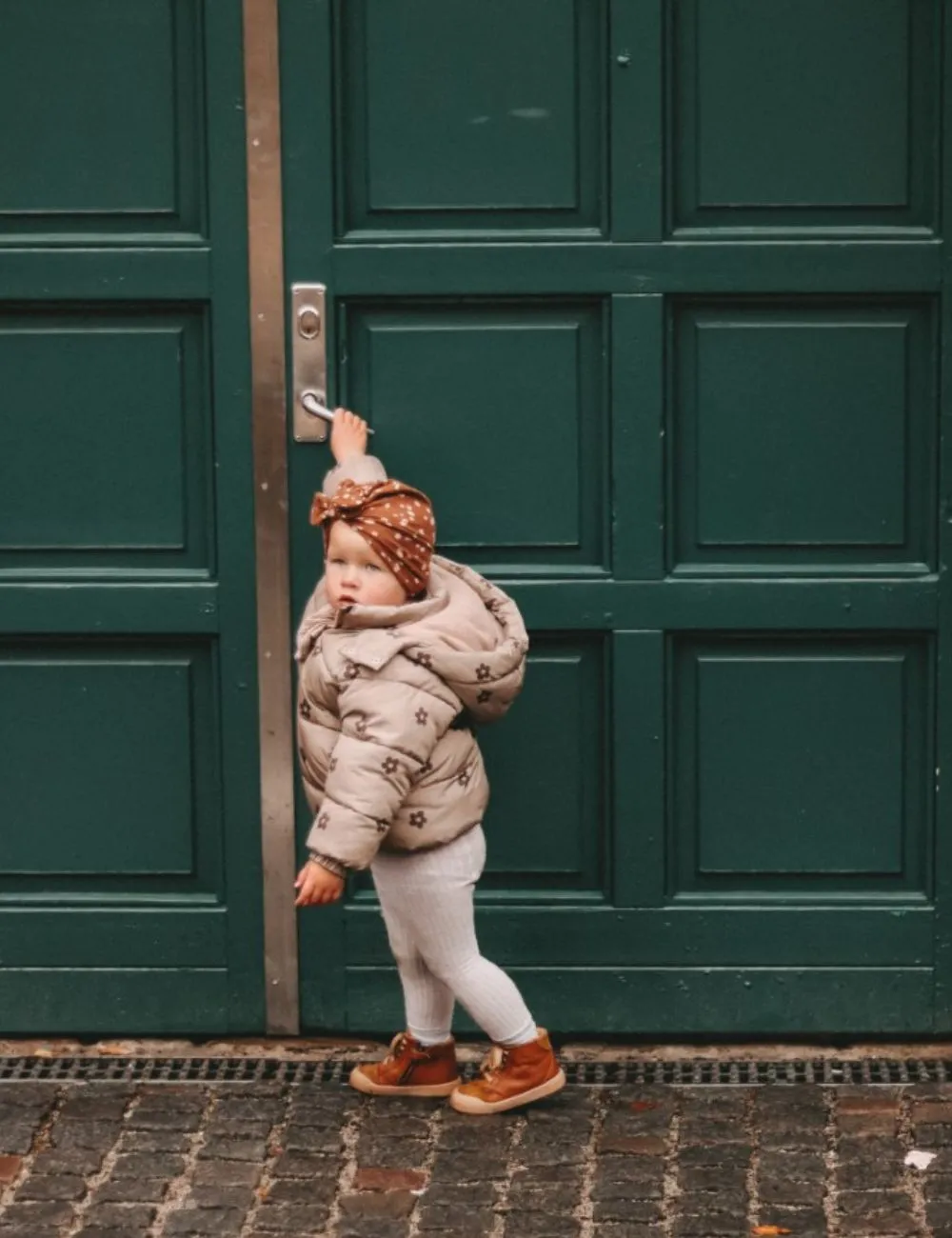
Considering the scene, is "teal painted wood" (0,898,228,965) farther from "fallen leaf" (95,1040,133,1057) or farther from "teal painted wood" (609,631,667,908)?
"teal painted wood" (609,631,667,908)

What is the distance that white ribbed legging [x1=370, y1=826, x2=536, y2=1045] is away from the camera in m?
4.82

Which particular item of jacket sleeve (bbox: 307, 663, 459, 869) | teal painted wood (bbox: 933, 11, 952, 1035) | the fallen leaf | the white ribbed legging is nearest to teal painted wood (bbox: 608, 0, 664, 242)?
teal painted wood (bbox: 933, 11, 952, 1035)

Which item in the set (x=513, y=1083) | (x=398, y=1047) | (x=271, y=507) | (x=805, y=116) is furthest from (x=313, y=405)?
(x=513, y=1083)

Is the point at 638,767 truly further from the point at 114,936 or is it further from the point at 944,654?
the point at 114,936

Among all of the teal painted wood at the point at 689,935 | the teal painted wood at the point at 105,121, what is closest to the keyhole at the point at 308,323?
the teal painted wood at the point at 105,121

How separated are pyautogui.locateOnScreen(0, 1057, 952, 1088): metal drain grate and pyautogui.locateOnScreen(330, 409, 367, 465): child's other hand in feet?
4.52

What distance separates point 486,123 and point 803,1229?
2.37m

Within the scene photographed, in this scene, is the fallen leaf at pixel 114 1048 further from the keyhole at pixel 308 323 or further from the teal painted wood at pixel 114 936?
the keyhole at pixel 308 323

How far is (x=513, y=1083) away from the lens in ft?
16.1

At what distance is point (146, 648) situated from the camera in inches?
206

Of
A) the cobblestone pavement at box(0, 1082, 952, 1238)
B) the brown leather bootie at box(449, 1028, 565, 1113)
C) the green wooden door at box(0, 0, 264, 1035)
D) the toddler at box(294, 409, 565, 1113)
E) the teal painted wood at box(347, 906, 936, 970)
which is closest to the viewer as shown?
the cobblestone pavement at box(0, 1082, 952, 1238)

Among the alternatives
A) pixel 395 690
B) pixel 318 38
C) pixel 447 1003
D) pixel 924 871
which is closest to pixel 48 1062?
pixel 447 1003

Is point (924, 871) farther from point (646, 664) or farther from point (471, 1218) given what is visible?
point (471, 1218)

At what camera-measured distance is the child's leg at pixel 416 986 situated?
4914 millimetres
